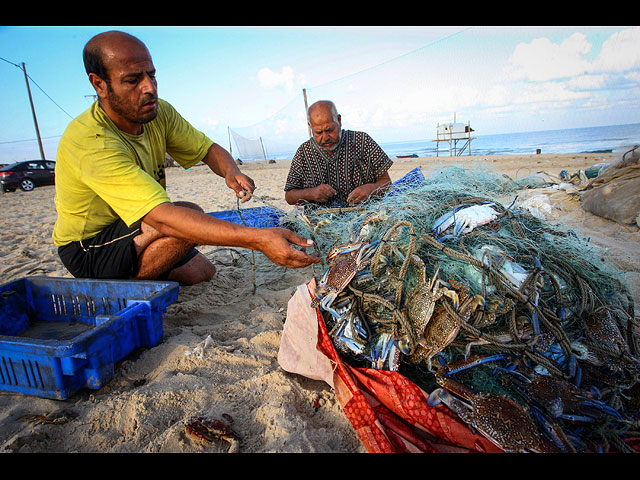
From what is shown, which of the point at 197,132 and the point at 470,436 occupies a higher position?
the point at 197,132

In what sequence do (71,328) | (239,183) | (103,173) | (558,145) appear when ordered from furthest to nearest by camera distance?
(558,145) < (239,183) < (71,328) < (103,173)

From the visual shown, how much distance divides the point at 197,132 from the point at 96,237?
3.91ft

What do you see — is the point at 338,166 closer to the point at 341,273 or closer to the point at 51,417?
the point at 341,273

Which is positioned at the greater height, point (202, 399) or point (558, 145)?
point (558, 145)

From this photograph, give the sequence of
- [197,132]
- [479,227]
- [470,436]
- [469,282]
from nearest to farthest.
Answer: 1. [470,436]
2. [469,282]
3. [479,227]
4. [197,132]

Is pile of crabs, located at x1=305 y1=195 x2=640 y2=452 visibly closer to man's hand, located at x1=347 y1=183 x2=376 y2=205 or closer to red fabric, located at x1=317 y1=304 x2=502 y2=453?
red fabric, located at x1=317 y1=304 x2=502 y2=453

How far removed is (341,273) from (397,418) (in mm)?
624

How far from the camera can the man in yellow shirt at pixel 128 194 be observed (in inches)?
72.9

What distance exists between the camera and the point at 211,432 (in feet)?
4.45

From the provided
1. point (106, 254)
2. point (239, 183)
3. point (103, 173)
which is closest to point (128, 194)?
point (103, 173)

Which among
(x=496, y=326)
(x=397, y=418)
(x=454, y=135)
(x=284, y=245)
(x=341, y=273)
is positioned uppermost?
(x=454, y=135)

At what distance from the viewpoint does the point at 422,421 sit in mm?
1327
